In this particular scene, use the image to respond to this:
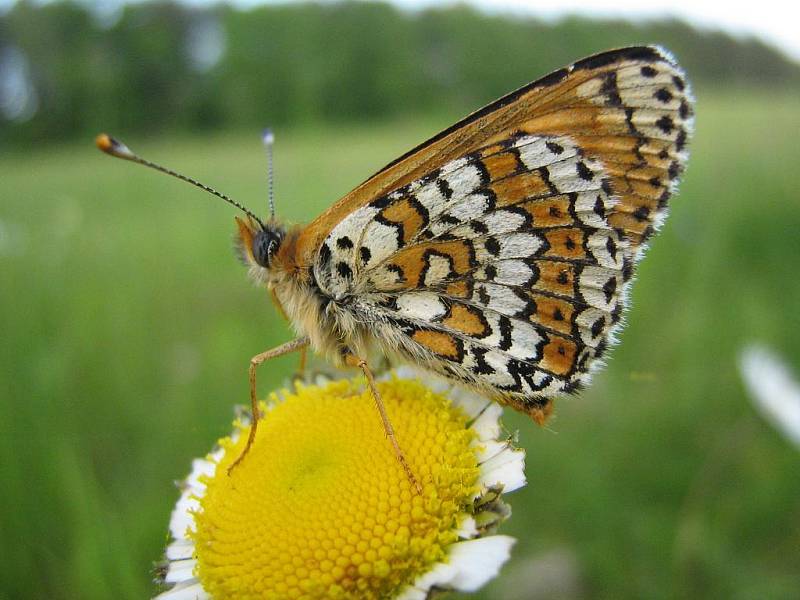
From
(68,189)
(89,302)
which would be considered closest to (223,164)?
(68,189)

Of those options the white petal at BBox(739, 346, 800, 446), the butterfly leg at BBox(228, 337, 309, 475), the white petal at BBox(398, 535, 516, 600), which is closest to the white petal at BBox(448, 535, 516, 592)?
the white petal at BBox(398, 535, 516, 600)

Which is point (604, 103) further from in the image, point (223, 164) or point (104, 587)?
point (223, 164)

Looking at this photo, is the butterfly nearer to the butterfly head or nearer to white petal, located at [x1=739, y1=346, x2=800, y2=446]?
the butterfly head

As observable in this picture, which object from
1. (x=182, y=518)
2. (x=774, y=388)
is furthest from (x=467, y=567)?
(x=774, y=388)

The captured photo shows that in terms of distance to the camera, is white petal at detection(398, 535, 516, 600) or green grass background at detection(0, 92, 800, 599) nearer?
white petal at detection(398, 535, 516, 600)

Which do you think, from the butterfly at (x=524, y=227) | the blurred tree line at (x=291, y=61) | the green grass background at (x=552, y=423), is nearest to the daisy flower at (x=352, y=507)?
the butterfly at (x=524, y=227)

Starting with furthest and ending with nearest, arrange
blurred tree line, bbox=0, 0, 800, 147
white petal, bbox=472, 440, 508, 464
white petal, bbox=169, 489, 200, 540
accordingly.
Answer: blurred tree line, bbox=0, 0, 800, 147, white petal, bbox=169, 489, 200, 540, white petal, bbox=472, 440, 508, 464
